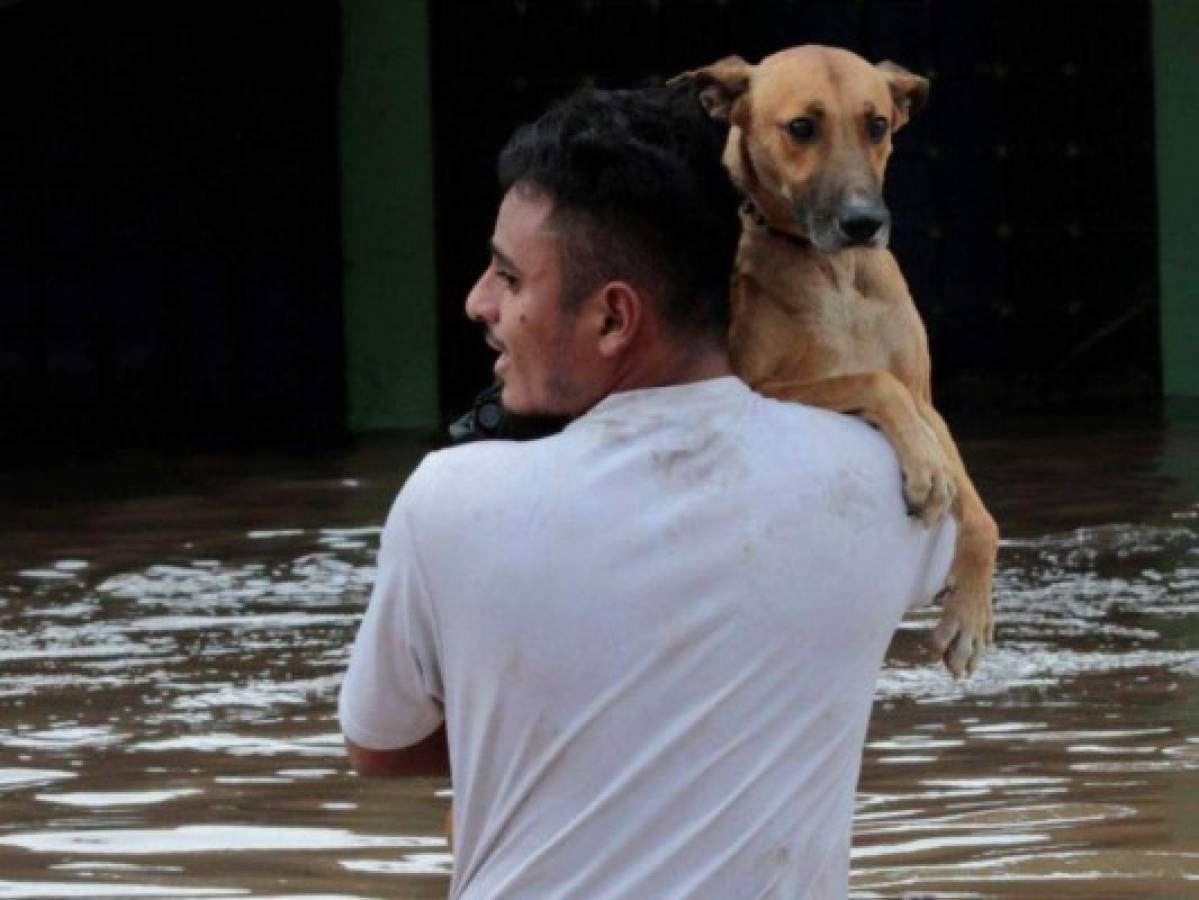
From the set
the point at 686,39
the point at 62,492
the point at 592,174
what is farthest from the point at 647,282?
the point at 686,39

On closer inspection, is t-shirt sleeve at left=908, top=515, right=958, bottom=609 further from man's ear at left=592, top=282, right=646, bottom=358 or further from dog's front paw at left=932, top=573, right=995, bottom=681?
dog's front paw at left=932, top=573, right=995, bottom=681

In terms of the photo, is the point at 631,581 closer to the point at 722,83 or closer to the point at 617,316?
the point at 617,316

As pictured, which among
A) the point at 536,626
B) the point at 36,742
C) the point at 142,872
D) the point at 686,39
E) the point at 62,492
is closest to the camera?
the point at 536,626

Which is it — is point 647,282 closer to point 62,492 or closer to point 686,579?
point 686,579

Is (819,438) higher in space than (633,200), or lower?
lower

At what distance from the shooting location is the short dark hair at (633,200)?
2.26m

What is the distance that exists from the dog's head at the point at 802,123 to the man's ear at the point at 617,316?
2.85 feet

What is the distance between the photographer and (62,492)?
10.0 m

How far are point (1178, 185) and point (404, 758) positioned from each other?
416 inches

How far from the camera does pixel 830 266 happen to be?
3111 millimetres

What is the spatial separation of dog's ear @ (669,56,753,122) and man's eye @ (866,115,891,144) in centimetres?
15

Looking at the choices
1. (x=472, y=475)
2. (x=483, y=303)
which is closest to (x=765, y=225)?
(x=483, y=303)

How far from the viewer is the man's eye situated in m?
3.27

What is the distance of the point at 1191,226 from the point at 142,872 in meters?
8.76
